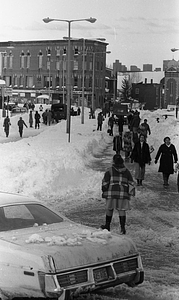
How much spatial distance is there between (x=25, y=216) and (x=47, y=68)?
104 m

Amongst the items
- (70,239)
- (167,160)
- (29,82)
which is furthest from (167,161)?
(29,82)

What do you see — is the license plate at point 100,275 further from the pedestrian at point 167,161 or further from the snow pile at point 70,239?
the pedestrian at point 167,161

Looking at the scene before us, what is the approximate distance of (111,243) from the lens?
7164 mm

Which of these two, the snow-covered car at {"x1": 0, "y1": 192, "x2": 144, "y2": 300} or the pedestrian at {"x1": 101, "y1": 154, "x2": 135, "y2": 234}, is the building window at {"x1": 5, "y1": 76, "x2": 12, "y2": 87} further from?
the snow-covered car at {"x1": 0, "y1": 192, "x2": 144, "y2": 300}

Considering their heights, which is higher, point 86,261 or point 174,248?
point 86,261

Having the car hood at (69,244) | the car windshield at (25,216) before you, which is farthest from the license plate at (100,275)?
the car windshield at (25,216)

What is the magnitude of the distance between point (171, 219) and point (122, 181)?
276 centimetres

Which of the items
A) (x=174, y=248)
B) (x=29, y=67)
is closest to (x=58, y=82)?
(x=29, y=67)

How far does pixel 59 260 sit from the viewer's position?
6520 millimetres

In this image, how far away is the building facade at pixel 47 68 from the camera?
347ft

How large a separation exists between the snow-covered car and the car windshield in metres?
0.01

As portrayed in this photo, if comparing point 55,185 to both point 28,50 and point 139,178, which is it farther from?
point 28,50

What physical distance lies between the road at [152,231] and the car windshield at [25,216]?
120 centimetres

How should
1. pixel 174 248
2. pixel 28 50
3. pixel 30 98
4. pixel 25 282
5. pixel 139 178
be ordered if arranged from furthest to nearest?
pixel 30 98 → pixel 28 50 → pixel 139 178 → pixel 174 248 → pixel 25 282
